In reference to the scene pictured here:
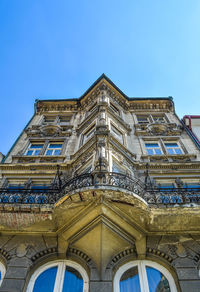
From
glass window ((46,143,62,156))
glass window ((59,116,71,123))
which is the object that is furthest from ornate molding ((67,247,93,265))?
glass window ((59,116,71,123))

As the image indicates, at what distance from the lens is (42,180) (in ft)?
40.1

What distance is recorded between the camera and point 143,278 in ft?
24.0

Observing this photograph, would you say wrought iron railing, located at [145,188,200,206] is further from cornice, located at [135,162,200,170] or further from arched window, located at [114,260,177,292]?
cornice, located at [135,162,200,170]

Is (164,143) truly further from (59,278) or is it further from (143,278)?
(59,278)

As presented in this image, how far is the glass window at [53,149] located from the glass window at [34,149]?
60 cm

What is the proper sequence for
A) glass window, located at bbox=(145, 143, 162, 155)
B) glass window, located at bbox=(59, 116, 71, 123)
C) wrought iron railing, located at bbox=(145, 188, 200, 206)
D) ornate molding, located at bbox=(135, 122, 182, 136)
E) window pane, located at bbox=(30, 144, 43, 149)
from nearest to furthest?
wrought iron railing, located at bbox=(145, 188, 200, 206) → glass window, located at bbox=(145, 143, 162, 155) → window pane, located at bbox=(30, 144, 43, 149) → ornate molding, located at bbox=(135, 122, 182, 136) → glass window, located at bbox=(59, 116, 71, 123)

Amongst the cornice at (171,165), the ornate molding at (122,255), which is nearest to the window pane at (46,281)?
the ornate molding at (122,255)

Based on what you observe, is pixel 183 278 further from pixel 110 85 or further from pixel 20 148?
pixel 110 85

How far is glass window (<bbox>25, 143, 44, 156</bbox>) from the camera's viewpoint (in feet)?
49.8

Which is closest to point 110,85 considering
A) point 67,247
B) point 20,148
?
point 20,148

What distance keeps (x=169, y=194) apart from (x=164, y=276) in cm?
283

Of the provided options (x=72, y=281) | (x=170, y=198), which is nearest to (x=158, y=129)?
(x=170, y=198)

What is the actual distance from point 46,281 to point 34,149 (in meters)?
9.62

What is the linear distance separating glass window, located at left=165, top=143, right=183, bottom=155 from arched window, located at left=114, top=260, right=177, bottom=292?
8.34 meters
